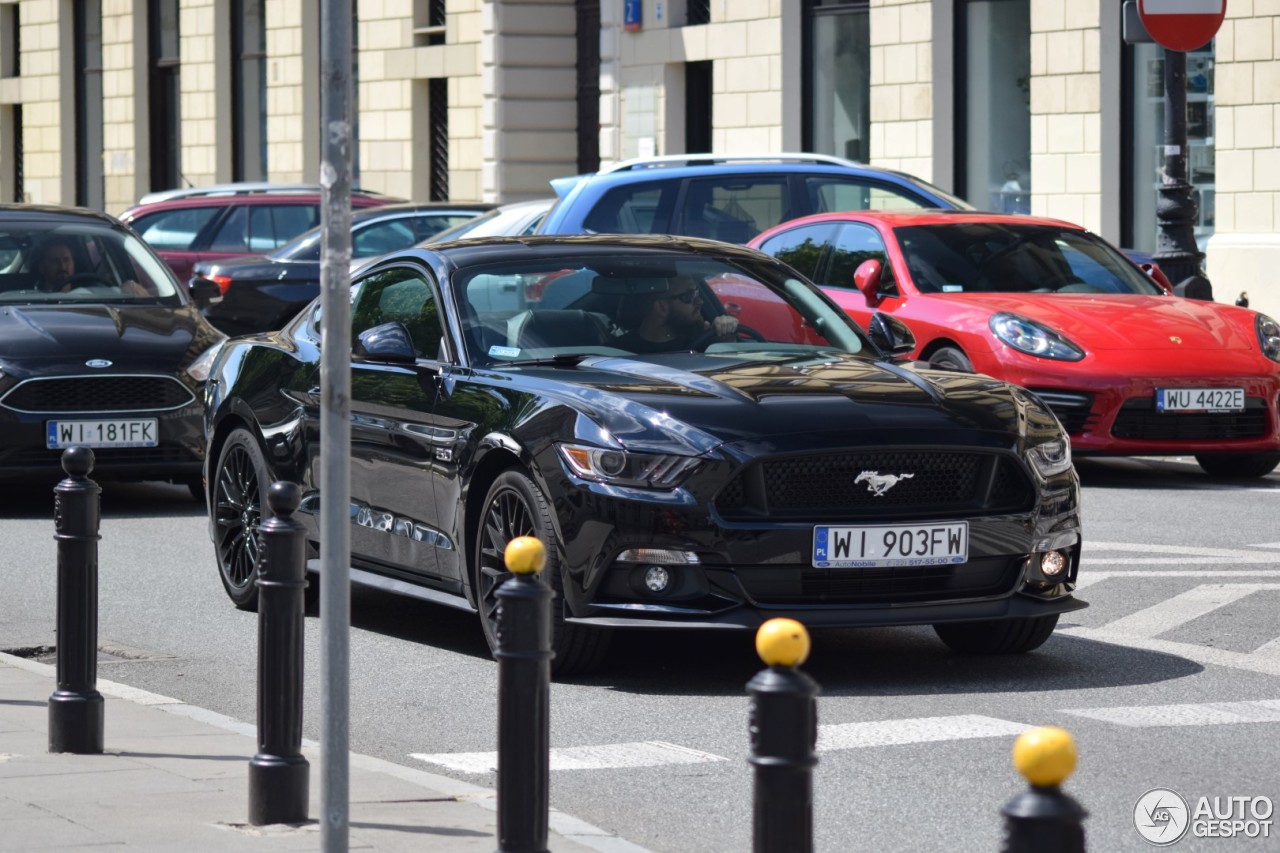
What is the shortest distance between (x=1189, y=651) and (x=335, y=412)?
4.10 meters

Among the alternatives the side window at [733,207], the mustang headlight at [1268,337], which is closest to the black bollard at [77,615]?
the mustang headlight at [1268,337]

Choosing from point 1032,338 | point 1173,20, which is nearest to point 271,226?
point 1173,20

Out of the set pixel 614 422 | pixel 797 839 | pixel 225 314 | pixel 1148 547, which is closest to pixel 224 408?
pixel 614 422

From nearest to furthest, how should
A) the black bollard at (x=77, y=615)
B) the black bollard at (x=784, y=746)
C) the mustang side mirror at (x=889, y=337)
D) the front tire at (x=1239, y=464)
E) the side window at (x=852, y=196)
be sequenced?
the black bollard at (x=784, y=746)
the black bollard at (x=77, y=615)
the mustang side mirror at (x=889, y=337)
the front tire at (x=1239, y=464)
the side window at (x=852, y=196)

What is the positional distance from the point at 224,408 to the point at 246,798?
4.15 meters

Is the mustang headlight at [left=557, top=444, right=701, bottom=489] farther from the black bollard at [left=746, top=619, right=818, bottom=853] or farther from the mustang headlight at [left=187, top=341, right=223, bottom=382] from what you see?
the mustang headlight at [left=187, top=341, right=223, bottom=382]

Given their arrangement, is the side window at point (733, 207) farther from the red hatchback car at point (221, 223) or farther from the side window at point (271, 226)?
the side window at point (271, 226)

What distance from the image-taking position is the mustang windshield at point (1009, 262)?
13.9 metres

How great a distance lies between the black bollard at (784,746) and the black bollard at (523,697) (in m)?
0.90

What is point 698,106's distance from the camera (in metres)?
29.8

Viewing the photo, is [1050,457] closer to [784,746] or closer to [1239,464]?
[784,746]

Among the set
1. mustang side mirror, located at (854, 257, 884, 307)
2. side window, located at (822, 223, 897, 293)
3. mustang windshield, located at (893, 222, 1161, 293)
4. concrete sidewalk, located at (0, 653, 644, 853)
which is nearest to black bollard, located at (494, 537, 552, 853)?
concrete sidewalk, located at (0, 653, 644, 853)

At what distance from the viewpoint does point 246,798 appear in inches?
228

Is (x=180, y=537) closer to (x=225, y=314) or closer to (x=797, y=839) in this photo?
(x=225, y=314)
